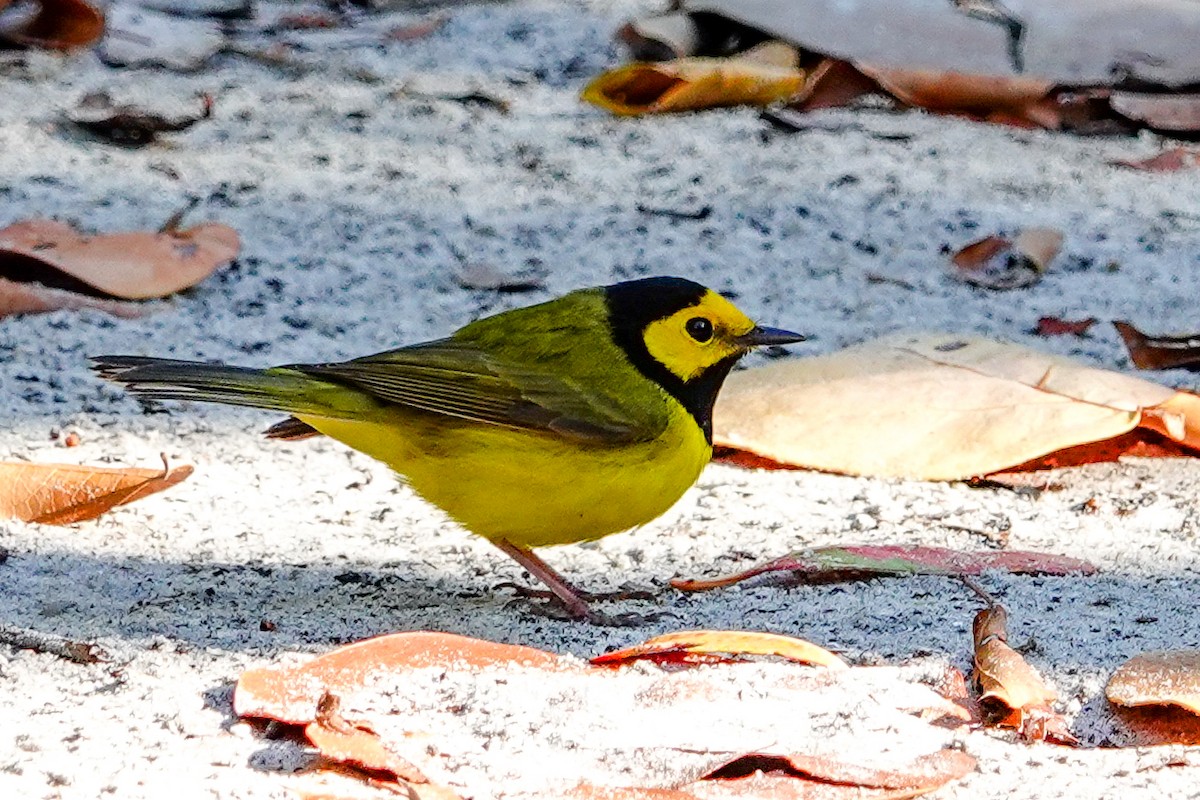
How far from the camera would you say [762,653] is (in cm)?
308

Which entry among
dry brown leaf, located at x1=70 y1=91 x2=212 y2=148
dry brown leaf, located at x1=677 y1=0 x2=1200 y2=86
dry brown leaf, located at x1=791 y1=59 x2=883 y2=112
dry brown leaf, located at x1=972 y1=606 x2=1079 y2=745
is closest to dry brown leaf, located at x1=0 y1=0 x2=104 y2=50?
dry brown leaf, located at x1=70 y1=91 x2=212 y2=148

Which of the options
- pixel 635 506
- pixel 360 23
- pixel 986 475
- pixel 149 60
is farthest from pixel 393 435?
pixel 360 23

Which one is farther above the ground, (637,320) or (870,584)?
(637,320)

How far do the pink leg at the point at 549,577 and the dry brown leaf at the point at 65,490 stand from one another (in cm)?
71

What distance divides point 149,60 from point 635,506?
4.26 metres

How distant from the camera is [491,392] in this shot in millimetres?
3809

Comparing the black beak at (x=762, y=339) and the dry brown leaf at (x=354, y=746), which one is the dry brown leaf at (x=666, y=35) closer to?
the black beak at (x=762, y=339)

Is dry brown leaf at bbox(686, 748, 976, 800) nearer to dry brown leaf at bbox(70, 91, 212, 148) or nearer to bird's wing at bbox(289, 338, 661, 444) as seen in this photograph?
bird's wing at bbox(289, 338, 661, 444)

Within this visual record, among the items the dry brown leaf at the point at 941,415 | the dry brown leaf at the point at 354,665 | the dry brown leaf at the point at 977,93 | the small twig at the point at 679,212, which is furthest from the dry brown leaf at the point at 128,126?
the dry brown leaf at the point at 354,665

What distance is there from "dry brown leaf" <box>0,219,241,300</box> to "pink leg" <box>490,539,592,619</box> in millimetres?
1724

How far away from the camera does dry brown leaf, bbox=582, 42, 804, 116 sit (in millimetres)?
6695

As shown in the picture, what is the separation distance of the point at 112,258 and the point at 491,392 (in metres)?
1.78

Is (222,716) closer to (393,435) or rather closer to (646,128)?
(393,435)

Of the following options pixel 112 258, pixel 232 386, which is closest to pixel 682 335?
pixel 232 386
